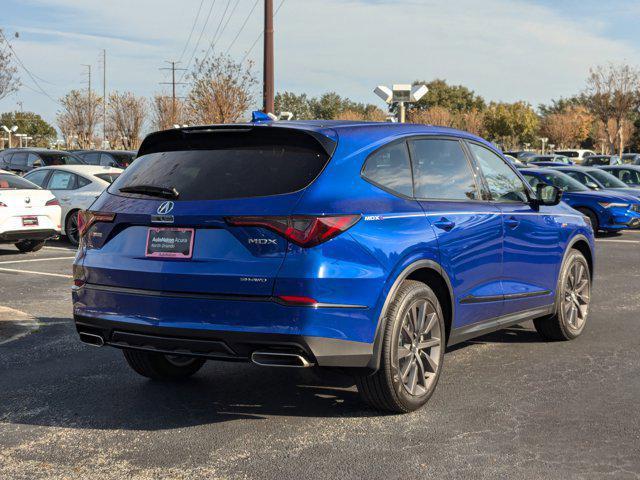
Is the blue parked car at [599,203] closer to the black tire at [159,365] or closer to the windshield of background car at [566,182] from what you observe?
the windshield of background car at [566,182]

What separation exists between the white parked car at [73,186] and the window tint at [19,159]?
29.6 feet

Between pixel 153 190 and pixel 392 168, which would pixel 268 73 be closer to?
pixel 392 168

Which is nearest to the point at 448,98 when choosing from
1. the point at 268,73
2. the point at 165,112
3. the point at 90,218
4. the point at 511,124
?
the point at 511,124

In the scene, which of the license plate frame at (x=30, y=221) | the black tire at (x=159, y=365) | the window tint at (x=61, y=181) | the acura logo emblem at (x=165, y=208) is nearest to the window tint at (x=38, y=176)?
the window tint at (x=61, y=181)

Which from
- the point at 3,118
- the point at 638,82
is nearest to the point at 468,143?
the point at 638,82

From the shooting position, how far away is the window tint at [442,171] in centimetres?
537

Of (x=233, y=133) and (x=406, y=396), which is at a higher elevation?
(x=233, y=133)

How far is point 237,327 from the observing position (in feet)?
14.4

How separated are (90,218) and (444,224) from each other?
219cm

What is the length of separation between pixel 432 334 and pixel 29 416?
2501 millimetres

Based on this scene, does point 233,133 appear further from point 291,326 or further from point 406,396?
point 406,396

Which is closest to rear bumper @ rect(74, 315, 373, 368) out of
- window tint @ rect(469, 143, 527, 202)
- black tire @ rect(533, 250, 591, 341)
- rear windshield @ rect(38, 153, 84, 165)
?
window tint @ rect(469, 143, 527, 202)

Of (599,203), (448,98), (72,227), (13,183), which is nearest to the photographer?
(13,183)

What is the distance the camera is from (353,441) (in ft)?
14.8
